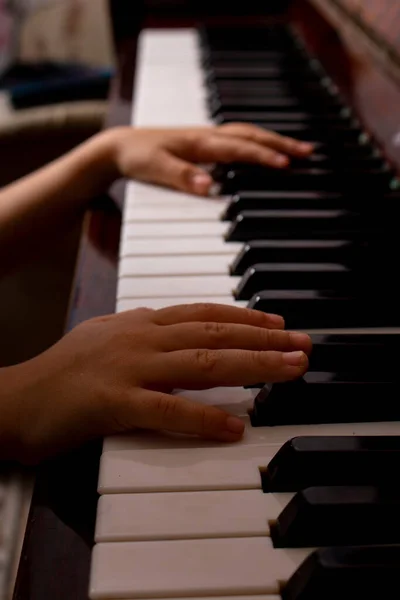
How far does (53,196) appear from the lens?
3.77 ft

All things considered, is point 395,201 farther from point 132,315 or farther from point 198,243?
point 132,315

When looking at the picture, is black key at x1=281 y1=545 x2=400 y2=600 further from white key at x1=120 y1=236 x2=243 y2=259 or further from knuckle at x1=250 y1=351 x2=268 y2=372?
white key at x1=120 y1=236 x2=243 y2=259

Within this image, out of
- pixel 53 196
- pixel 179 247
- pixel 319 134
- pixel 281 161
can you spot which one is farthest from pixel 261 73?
pixel 179 247

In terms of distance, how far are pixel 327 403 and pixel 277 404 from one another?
0.05 metres

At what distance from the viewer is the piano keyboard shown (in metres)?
0.47

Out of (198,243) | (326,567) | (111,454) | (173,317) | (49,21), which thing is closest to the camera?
(326,567)

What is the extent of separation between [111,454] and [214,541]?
0.13 metres

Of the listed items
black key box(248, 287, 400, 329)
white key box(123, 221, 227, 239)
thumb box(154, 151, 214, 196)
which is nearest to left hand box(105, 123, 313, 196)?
thumb box(154, 151, 214, 196)

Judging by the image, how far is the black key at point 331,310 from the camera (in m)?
0.73

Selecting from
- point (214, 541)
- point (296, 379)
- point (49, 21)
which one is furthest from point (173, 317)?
point (49, 21)

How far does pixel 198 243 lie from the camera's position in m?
0.89

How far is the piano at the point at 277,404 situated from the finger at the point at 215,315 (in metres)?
0.06

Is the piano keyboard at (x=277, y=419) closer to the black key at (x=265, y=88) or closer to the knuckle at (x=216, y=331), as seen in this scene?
the knuckle at (x=216, y=331)

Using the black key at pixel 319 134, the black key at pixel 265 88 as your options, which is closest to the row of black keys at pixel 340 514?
the black key at pixel 319 134
